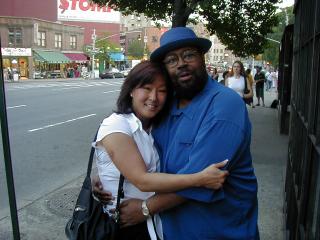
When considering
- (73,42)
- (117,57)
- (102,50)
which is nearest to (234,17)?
(73,42)

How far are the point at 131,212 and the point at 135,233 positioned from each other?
0.55 ft

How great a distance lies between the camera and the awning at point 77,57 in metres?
63.7

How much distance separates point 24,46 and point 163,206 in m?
53.8

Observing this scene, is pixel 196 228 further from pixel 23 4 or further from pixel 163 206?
pixel 23 4

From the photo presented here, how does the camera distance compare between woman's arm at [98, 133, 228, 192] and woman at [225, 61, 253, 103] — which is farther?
woman at [225, 61, 253, 103]

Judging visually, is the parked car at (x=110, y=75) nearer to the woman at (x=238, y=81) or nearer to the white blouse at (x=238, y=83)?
the woman at (x=238, y=81)

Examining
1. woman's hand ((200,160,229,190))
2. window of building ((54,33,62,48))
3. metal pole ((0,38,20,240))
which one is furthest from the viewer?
window of building ((54,33,62,48))

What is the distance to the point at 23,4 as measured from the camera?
199 feet

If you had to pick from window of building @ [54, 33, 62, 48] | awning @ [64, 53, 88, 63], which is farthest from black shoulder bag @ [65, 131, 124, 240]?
awning @ [64, 53, 88, 63]

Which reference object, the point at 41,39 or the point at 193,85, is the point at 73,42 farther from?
the point at 193,85

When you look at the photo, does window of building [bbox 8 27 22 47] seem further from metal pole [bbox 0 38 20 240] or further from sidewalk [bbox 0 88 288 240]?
metal pole [bbox 0 38 20 240]

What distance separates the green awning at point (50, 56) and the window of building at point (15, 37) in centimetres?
216

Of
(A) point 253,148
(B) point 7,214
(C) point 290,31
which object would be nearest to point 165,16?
(C) point 290,31

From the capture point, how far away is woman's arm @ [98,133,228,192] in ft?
6.60
